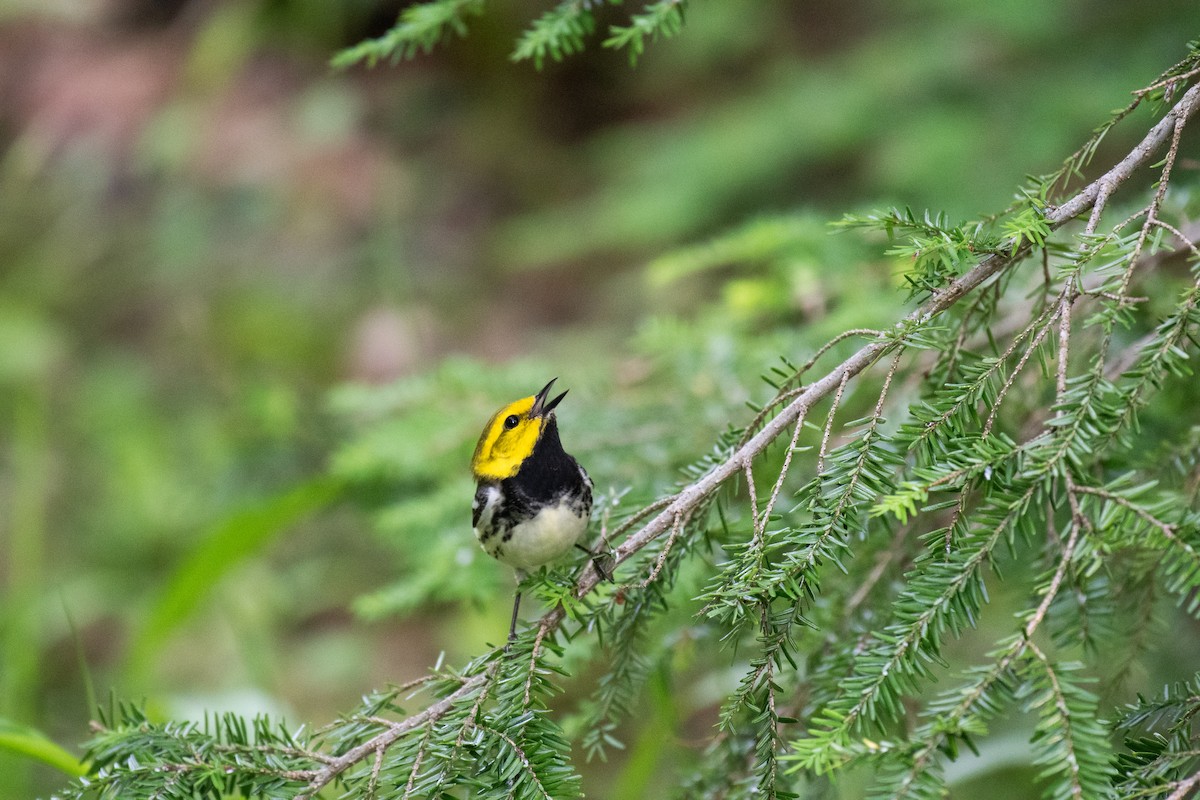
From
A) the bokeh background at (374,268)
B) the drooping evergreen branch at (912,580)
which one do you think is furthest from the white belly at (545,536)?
the drooping evergreen branch at (912,580)

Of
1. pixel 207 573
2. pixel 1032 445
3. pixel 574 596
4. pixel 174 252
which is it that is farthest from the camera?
pixel 174 252

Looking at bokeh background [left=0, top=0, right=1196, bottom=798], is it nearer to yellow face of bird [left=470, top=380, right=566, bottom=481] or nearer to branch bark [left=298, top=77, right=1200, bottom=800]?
yellow face of bird [left=470, top=380, right=566, bottom=481]

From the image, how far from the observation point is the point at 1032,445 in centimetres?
112

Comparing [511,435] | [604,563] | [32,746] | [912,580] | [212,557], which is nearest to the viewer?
[912,580]

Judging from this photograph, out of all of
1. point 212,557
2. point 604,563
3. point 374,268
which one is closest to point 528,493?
point 604,563

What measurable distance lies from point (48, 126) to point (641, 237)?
4.80 metres

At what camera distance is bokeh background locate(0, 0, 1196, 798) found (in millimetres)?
2752

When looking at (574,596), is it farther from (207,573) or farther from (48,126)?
(48,126)

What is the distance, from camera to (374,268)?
6.33 metres

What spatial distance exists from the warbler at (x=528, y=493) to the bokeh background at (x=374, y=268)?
0.30m

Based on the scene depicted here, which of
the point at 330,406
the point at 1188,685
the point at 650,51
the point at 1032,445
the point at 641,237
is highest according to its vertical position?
the point at 650,51

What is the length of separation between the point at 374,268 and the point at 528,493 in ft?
15.5

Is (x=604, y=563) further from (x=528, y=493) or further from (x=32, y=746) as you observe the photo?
(x=32, y=746)

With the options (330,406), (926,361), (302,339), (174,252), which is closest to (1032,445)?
(926,361)
